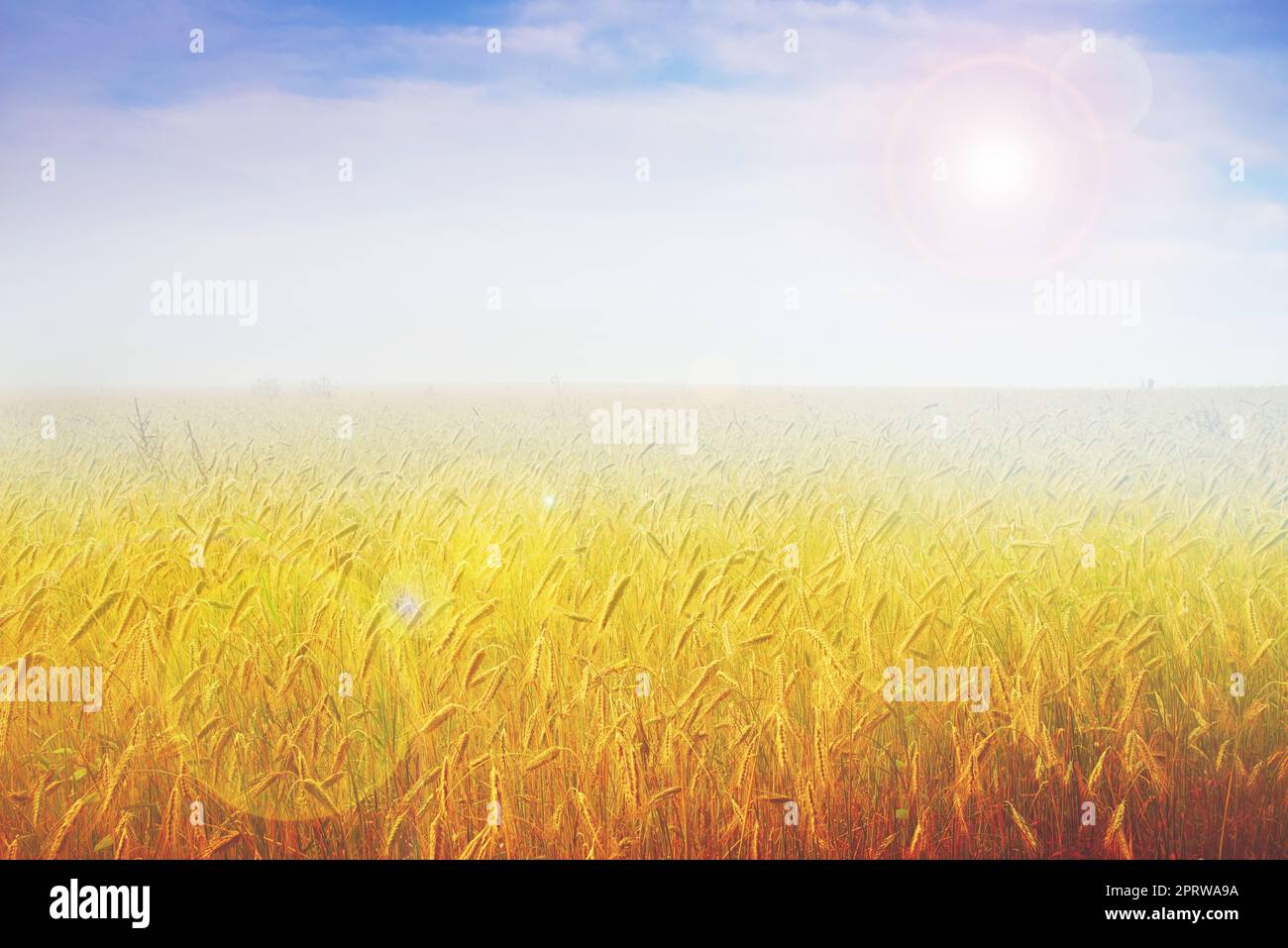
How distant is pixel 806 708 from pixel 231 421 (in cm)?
1517

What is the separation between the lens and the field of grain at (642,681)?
7.55 ft

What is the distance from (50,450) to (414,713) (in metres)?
7.68

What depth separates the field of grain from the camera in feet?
7.55

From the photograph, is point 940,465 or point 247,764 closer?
point 247,764

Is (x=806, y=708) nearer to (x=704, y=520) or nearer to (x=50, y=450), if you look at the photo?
(x=704, y=520)

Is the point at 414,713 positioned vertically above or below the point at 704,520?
below

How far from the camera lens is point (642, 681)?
2650 mm

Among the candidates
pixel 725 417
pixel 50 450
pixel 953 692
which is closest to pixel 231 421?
pixel 50 450
